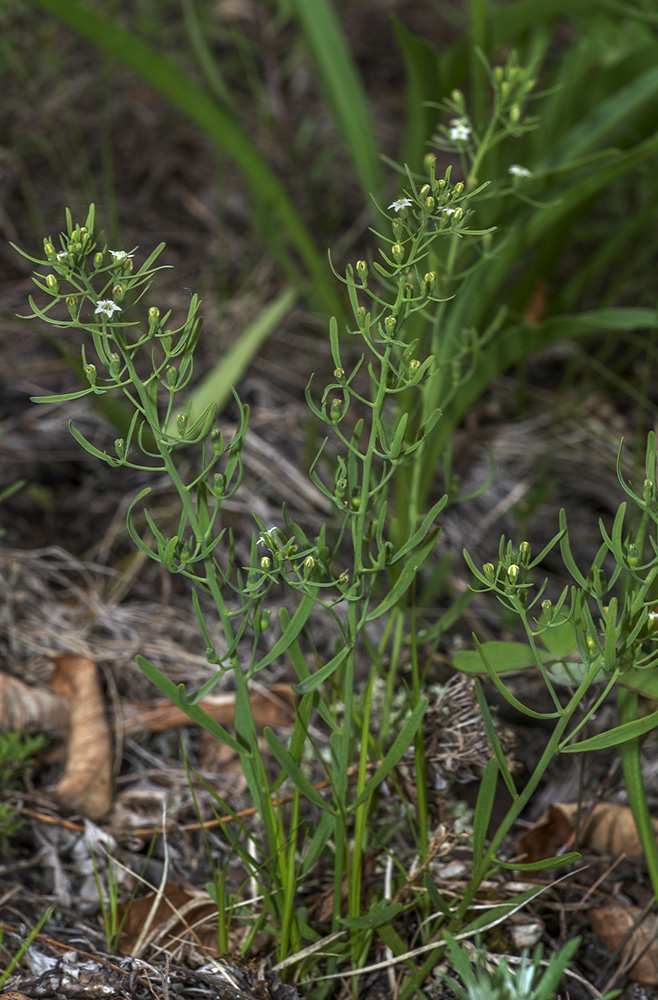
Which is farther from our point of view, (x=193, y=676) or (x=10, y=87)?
(x=10, y=87)

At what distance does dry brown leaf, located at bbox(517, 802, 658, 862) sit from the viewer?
1361 millimetres

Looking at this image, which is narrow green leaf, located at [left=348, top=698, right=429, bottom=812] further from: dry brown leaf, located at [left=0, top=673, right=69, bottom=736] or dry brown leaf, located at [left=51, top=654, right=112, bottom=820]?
dry brown leaf, located at [left=0, top=673, right=69, bottom=736]

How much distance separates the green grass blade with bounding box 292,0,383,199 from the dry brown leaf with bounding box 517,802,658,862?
5.09 ft

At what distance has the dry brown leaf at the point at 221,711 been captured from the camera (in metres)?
1.58

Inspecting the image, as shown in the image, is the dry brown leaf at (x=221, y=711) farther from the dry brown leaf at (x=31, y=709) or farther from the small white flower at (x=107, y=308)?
the small white flower at (x=107, y=308)

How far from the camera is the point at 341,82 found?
2.29 metres

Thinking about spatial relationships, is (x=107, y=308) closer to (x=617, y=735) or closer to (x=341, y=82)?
(x=617, y=735)

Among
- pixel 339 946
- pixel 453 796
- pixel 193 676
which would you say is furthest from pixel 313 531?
pixel 339 946

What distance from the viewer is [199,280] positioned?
263 cm

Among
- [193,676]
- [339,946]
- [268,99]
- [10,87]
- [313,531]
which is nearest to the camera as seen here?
[339,946]

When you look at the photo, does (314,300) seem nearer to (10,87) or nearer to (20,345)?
(20,345)

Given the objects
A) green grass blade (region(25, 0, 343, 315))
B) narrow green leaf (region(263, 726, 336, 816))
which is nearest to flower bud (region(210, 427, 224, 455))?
narrow green leaf (region(263, 726, 336, 816))

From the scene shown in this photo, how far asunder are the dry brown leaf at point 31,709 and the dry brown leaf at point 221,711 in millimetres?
115

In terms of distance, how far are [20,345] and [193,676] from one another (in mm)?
1182
